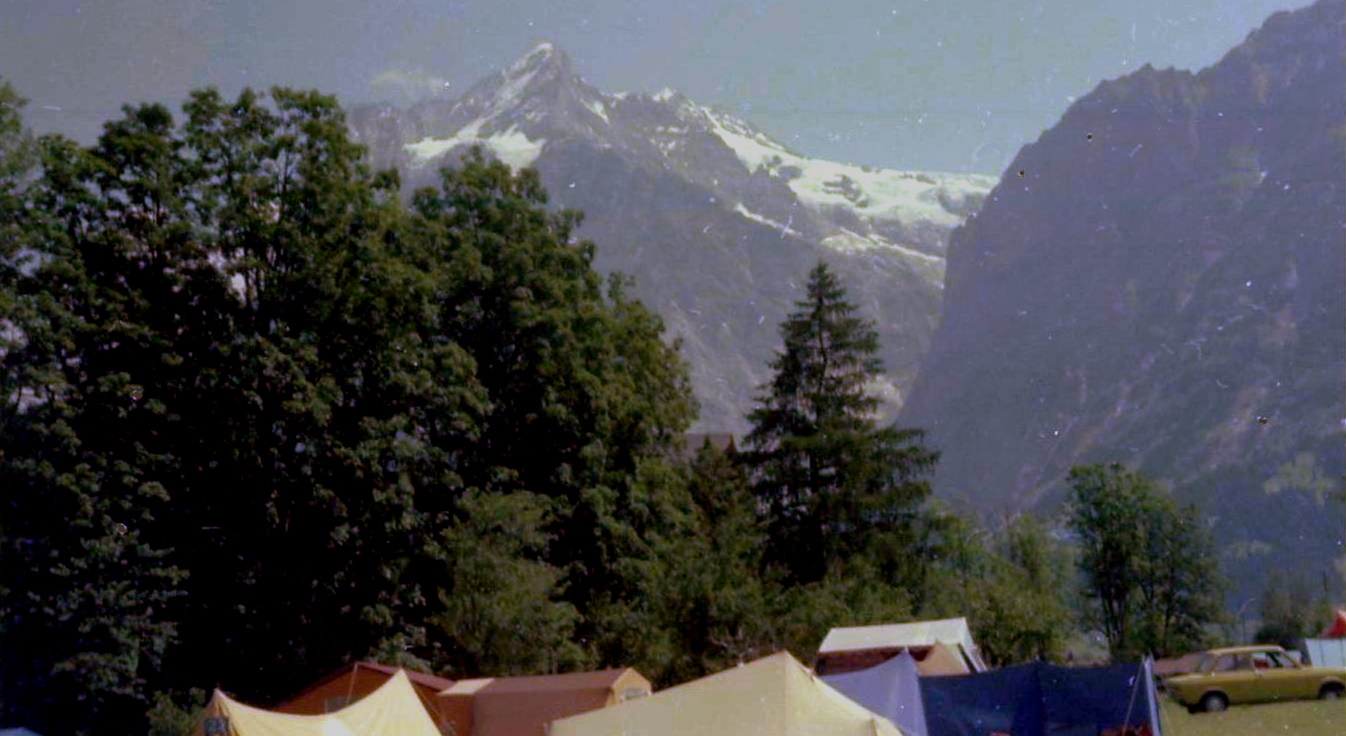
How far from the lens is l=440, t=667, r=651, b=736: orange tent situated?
2748 centimetres

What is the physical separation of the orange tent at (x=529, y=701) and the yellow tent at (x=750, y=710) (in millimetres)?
10767

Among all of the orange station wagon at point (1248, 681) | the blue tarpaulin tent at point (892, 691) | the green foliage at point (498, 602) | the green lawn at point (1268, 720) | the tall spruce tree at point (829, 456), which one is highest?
the tall spruce tree at point (829, 456)

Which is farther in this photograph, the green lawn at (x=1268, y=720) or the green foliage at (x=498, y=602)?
the green foliage at (x=498, y=602)

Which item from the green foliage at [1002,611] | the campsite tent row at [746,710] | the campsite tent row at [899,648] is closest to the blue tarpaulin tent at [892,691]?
the campsite tent row at [746,710]

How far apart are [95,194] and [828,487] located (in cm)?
3195

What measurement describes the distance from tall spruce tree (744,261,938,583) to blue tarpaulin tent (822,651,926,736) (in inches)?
1215

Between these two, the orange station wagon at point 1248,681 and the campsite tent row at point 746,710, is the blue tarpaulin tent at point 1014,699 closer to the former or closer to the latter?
the campsite tent row at point 746,710

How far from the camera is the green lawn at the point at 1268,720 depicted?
25.8m

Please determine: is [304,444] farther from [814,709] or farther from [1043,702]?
[814,709]

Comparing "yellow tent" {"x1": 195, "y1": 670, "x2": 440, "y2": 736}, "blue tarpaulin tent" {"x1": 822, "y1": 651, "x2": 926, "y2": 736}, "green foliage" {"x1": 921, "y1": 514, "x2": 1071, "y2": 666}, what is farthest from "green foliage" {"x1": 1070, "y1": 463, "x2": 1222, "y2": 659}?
"yellow tent" {"x1": 195, "y1": 670, "x2": 440, "y2": 736}

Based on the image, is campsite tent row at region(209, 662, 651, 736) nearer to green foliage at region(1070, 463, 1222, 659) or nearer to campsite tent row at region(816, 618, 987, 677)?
campsite tent row at region(816, 618, 987, 677)

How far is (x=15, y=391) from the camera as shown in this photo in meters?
31.3

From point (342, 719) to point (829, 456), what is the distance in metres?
A: 39.9

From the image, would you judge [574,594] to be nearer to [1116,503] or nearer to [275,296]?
[275,296]
